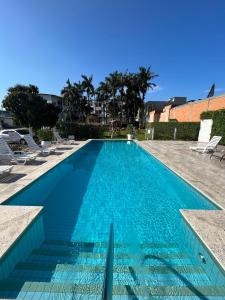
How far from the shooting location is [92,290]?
8.90ft

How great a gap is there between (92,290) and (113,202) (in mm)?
3376

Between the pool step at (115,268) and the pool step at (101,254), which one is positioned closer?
the pool step at (115,268)

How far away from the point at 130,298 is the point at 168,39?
23512 mm

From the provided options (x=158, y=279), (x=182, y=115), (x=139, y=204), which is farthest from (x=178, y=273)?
(x=182, y=115)

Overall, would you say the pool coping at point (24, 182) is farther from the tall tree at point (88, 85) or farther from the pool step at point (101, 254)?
the tall tree at point (88, 85)

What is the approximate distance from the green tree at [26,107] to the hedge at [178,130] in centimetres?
1631

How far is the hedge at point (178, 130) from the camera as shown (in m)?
21.9

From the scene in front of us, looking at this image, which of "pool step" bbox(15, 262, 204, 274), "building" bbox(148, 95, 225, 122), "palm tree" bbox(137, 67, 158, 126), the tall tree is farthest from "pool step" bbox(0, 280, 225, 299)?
the tall tree

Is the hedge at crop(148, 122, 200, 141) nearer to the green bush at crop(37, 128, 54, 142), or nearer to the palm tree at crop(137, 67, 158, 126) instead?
the green bush at crop(37, 128, 54, 142)

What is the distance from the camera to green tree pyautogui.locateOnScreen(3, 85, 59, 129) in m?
28.2

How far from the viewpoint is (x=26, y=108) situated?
28594 millimetres

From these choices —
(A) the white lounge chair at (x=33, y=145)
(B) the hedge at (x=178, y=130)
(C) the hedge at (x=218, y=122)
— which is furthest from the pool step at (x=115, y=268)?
(B) the hedge at (x=178, y=130)

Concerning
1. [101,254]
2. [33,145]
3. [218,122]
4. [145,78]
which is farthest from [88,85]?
[101,254]

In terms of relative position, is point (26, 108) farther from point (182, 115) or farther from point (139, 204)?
point (139, 204)
